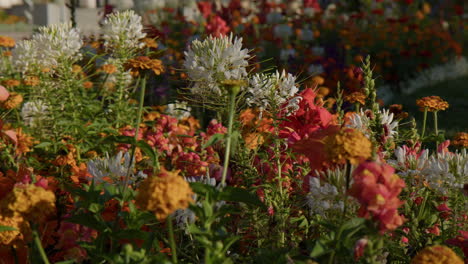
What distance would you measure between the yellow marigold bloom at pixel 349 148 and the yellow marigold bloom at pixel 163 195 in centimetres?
32

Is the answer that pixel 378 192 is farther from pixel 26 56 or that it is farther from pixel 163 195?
pixel 26 56

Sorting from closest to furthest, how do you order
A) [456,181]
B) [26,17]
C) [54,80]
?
1. [456,181]
2. [54,80]
3. [26,17]

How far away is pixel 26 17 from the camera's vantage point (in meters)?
13.5

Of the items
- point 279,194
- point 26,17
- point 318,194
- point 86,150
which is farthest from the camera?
point 26,17

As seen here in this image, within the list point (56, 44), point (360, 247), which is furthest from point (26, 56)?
point (360, 247)

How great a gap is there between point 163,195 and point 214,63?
77 centimetres

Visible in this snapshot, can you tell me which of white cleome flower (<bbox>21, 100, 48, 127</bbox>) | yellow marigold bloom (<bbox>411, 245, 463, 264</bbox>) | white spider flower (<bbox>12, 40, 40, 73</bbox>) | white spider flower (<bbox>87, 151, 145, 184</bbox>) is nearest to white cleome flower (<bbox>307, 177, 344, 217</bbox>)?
yellow marigold bloom (<bbox>411, 245, 463, 264</bbox>)

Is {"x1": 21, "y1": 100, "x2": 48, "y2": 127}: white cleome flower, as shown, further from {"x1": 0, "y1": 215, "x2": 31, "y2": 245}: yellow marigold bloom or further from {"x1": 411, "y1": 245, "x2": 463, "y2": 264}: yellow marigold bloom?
{"x1": 411, "y1": 245, "x2": 463, "y2": 264}: yellow marigold bloom

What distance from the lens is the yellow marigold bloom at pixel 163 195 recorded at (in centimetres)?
111

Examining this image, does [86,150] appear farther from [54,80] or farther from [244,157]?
[244,157]

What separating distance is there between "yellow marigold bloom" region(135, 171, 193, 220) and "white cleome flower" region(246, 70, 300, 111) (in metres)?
0.75

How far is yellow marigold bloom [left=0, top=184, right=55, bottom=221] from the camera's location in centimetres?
117

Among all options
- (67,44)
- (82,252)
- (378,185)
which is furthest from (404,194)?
A: (67,44)

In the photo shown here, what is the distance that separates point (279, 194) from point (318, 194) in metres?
0.31
